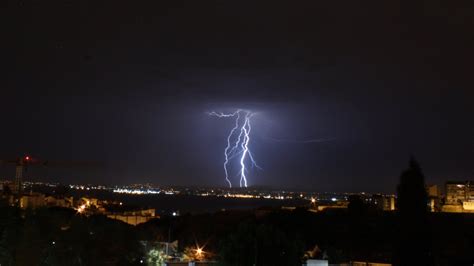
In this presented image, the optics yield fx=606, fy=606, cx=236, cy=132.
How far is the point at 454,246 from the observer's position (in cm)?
3584

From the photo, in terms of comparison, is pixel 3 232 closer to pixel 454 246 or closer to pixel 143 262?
pixel 143 262

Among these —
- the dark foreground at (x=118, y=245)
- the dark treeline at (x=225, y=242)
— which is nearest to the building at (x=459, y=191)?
the dark foreground at (x=118, y=245)

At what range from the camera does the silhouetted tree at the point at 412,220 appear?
13.6 meters

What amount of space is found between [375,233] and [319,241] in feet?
20.6

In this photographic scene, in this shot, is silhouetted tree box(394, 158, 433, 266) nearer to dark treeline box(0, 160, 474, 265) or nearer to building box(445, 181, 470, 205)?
dark treeline box(0, 160, 474, 265)

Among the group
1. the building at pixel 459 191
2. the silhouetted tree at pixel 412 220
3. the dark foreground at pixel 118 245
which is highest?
the building at pixel 459 191

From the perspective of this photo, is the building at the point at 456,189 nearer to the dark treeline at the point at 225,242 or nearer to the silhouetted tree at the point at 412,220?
the dark treeline at the point at 225,242

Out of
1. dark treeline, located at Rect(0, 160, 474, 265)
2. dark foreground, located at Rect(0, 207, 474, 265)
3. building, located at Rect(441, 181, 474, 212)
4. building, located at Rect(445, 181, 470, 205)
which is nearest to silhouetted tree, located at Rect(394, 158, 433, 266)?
dark treeline, located at Rect(0, 160, 474, 265)

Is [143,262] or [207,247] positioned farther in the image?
[207,247]

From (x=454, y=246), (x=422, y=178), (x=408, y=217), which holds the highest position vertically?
(x=422, y=178)

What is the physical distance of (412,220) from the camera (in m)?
13.8

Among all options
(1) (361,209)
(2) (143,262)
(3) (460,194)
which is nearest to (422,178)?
(2) (143,262)

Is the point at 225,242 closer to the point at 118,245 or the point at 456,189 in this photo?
the point at 118,245

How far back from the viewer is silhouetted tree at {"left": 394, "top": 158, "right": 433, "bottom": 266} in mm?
13648
